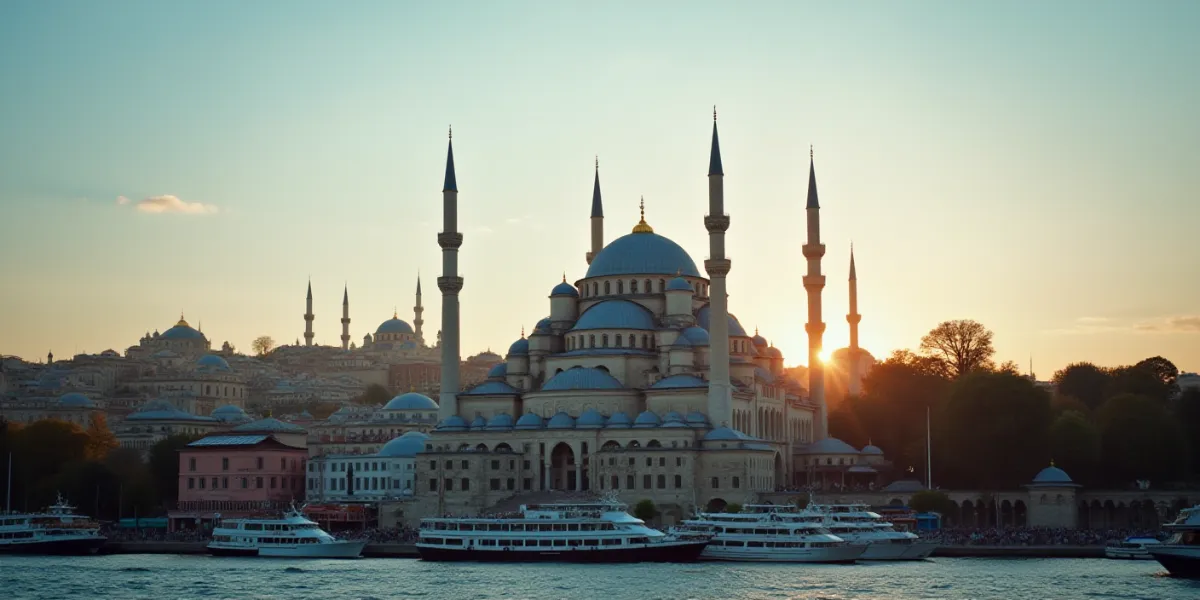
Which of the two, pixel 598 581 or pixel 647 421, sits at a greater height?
pixel 647 421

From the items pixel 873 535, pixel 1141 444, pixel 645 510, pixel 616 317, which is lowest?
pixel 873 535

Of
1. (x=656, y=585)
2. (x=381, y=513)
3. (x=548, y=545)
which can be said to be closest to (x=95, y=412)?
(x=381, y=513)

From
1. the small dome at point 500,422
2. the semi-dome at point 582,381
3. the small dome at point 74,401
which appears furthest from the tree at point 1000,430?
the small dome at point 74,401

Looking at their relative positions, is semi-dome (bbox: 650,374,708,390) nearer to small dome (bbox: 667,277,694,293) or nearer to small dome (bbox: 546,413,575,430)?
small dome (bbox: 546,413,575,430)

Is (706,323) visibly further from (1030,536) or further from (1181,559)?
(1181,559)

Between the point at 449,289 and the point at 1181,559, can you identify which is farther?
the point at 449,289

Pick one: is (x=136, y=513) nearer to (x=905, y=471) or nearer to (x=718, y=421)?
(x=718, y=421)

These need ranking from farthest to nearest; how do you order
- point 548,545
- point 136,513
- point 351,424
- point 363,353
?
point 363,353 → point 351,424 → point 136,513 → point 548,545

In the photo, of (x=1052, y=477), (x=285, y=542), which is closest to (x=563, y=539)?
(x=285, y=542)
